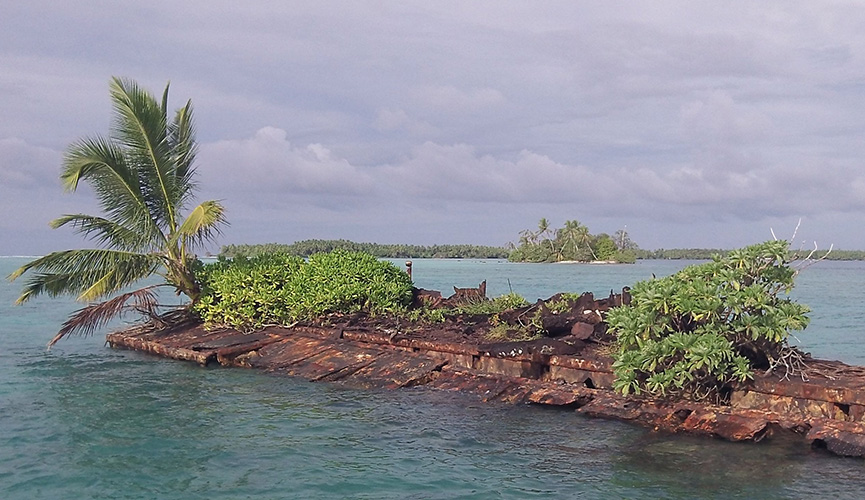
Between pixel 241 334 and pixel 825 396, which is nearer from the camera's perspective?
pixel 825 396

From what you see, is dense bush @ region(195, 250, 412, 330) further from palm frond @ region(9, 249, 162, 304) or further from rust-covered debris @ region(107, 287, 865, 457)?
palm frond @ region(9, 249, 162, 304)

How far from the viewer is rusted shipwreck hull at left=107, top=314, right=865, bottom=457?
30.6 ft

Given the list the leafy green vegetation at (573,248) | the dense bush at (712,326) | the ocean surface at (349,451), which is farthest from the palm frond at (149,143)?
the leafy green vegetation at (573,248)

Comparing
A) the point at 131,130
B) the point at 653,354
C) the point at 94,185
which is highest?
the point at 131,130

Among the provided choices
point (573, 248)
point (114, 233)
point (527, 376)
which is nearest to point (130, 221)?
point (114, 233)

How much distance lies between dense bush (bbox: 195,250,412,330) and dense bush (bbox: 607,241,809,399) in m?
7.14

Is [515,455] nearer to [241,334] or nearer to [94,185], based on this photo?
[241,334]

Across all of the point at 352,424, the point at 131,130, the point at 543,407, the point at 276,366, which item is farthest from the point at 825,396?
the point at 131,130

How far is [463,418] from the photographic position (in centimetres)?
1068

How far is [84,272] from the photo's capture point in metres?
16.6

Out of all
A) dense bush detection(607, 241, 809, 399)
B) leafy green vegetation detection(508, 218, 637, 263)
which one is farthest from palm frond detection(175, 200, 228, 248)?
leafy green vegetation detection(508, 218, 637, 263)

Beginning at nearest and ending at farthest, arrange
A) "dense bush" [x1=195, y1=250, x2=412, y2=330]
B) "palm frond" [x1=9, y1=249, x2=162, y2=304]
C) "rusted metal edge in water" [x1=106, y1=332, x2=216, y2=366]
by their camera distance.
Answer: "rusted metal edge in water" [x1=106, y1=332, x2=216, y2=366] < "palm frond" [x1=9, y1=249, x2=162, y2=304] < "dense bush" [x1=195, y1=250, x2=412, y2=330]

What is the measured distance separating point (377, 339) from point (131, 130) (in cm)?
810

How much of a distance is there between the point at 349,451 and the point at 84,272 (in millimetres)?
10130
